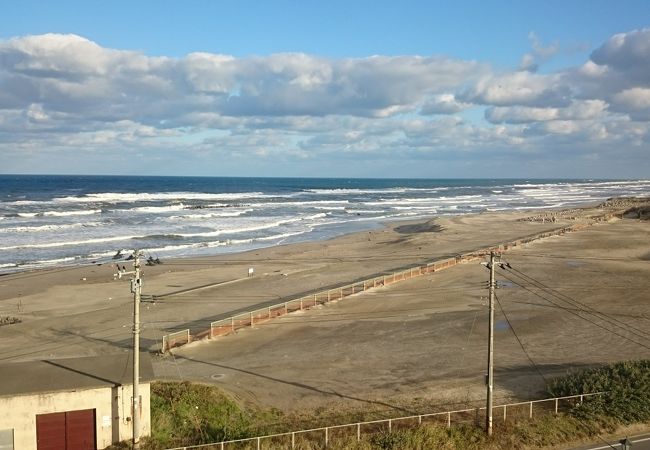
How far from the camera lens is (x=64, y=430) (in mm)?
16281

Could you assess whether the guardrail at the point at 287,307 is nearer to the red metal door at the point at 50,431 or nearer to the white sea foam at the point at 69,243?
the red metal door at the point at 50,431

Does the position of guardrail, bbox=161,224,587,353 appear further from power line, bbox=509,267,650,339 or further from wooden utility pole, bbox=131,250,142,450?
wooden utility pole, bbox=131,250,142,450

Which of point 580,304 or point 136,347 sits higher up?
point 136,347

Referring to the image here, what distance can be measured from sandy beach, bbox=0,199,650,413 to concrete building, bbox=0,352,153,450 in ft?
15.8

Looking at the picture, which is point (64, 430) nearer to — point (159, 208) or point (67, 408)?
point (67, 408)

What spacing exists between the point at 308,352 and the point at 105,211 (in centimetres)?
7675

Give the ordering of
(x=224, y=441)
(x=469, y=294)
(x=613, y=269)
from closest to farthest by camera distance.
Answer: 1. (x=224, y=441)
2. (x=469, y=294)
3. (x=613, y=269)

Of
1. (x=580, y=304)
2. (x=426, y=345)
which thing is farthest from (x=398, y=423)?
(x=580, y=304)

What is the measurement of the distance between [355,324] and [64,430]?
1618 cm

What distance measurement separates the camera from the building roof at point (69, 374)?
16422 millimetres

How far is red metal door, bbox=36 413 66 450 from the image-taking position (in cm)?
1616

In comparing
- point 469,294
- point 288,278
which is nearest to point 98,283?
point 288,278

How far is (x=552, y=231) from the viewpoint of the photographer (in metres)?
65.2

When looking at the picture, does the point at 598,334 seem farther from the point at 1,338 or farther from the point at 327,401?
the point at 1,338
